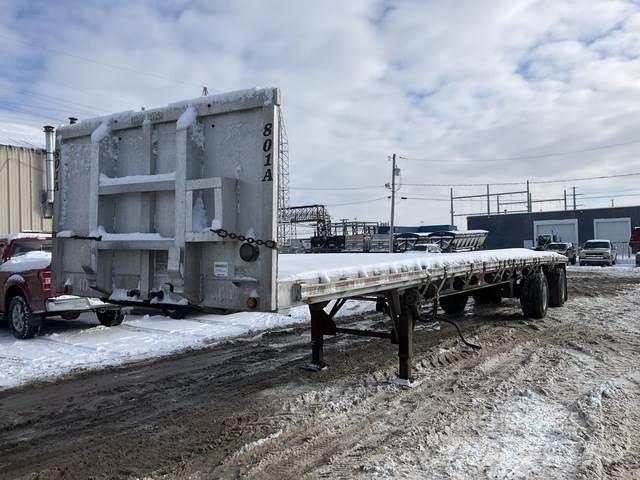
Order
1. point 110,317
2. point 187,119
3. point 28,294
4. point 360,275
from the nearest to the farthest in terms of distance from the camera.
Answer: point 187,119
point 360,275
point 28,294
point 110,317

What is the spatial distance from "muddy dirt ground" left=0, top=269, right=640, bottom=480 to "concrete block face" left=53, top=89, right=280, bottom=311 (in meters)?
1.32

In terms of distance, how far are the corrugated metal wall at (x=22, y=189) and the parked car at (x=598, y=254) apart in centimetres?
3309

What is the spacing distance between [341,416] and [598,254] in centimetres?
3528

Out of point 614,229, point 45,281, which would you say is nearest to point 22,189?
point 45,281

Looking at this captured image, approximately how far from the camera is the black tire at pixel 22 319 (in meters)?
9.38

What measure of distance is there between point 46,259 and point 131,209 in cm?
595

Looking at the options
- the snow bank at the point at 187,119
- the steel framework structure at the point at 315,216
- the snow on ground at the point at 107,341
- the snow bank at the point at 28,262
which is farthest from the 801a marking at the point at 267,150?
the steel framework structure at the point at 315,216

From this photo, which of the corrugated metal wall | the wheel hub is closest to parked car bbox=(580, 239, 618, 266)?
the corrugated metal wall

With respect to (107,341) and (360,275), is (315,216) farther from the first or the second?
(360,275)

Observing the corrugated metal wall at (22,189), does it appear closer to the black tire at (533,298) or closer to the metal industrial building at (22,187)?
the metal industrial building at (22,187)

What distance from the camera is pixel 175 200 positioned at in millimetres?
4434

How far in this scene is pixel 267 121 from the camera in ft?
13.5

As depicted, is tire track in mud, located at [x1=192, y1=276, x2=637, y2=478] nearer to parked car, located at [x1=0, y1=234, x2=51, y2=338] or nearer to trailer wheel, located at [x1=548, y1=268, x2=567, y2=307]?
parked car, located at [x1=0, y1=234, x2=51, y2=338]

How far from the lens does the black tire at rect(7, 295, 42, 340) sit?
30.8 feet
